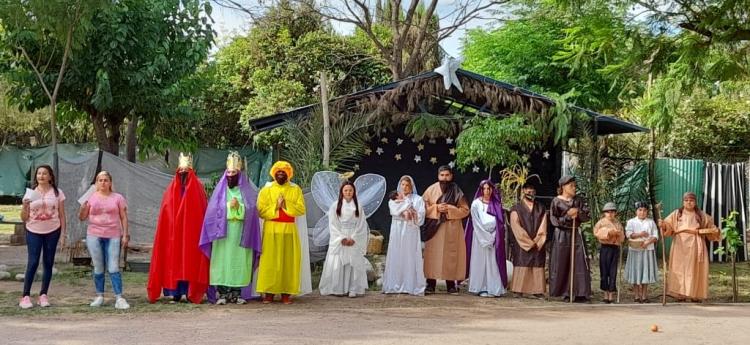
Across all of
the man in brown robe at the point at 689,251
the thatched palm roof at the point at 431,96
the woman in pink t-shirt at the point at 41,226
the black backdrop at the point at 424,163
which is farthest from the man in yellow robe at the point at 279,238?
the black backdrop at the point at 424,163

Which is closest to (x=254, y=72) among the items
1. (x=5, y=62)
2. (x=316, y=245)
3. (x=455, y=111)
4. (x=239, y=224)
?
(x=455, y=111)

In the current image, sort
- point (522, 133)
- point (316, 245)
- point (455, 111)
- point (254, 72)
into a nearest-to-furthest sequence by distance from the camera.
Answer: point (316, 245)
point (522, 133)
point (455, 111)
point (254, 72)

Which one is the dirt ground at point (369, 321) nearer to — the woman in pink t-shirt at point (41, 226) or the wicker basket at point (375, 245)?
the woman in pink t-shirt at point (41, 226)

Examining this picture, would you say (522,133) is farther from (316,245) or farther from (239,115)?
(239,115)

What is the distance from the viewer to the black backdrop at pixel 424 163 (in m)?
15.8

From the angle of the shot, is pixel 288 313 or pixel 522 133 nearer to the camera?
pixel 288 313

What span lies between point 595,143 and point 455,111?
3005mm

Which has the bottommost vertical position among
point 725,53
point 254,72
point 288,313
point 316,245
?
point 288,313

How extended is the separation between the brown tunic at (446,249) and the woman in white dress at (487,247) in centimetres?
14

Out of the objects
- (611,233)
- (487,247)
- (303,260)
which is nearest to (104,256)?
(303,260)

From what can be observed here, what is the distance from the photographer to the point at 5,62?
1228 cm

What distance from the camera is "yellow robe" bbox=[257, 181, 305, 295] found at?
891cm

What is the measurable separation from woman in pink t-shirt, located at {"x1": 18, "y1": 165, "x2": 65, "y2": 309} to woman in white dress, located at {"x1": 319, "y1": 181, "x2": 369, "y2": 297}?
297 centimetres

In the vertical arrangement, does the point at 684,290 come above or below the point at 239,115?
below
